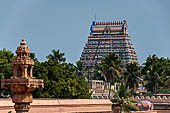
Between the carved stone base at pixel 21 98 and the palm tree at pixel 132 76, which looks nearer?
the carved stone base at pixel 21 98

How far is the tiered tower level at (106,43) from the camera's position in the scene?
163 meters

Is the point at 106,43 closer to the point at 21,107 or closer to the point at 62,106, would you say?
the point at 62,106

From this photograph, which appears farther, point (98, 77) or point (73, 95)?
point (98, 77)

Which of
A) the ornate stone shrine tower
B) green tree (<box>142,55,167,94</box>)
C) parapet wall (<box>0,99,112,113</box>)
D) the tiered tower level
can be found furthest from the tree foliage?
the ornate stone shrine tower

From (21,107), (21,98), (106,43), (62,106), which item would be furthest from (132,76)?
(21,98)

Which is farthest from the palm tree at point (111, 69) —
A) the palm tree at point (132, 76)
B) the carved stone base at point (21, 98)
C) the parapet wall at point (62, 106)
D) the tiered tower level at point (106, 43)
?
the carved stone base at point (21, 98)

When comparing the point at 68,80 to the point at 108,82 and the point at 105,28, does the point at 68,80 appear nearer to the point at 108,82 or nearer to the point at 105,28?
the point at 108,82

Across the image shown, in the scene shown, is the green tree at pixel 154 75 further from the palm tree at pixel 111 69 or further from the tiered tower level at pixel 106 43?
the tiered tower level at pixel 106 43

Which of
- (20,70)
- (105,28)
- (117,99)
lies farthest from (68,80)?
(105,28)

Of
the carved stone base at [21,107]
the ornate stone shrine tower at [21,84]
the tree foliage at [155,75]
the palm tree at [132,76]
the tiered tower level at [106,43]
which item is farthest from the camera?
the tiered tower level at [106,43]

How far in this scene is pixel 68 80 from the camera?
62.5m

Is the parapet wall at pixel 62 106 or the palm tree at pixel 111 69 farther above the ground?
the palm tree at pixel 111 69

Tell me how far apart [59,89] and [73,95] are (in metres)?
1.90

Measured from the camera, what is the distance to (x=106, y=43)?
166375 millimetres
